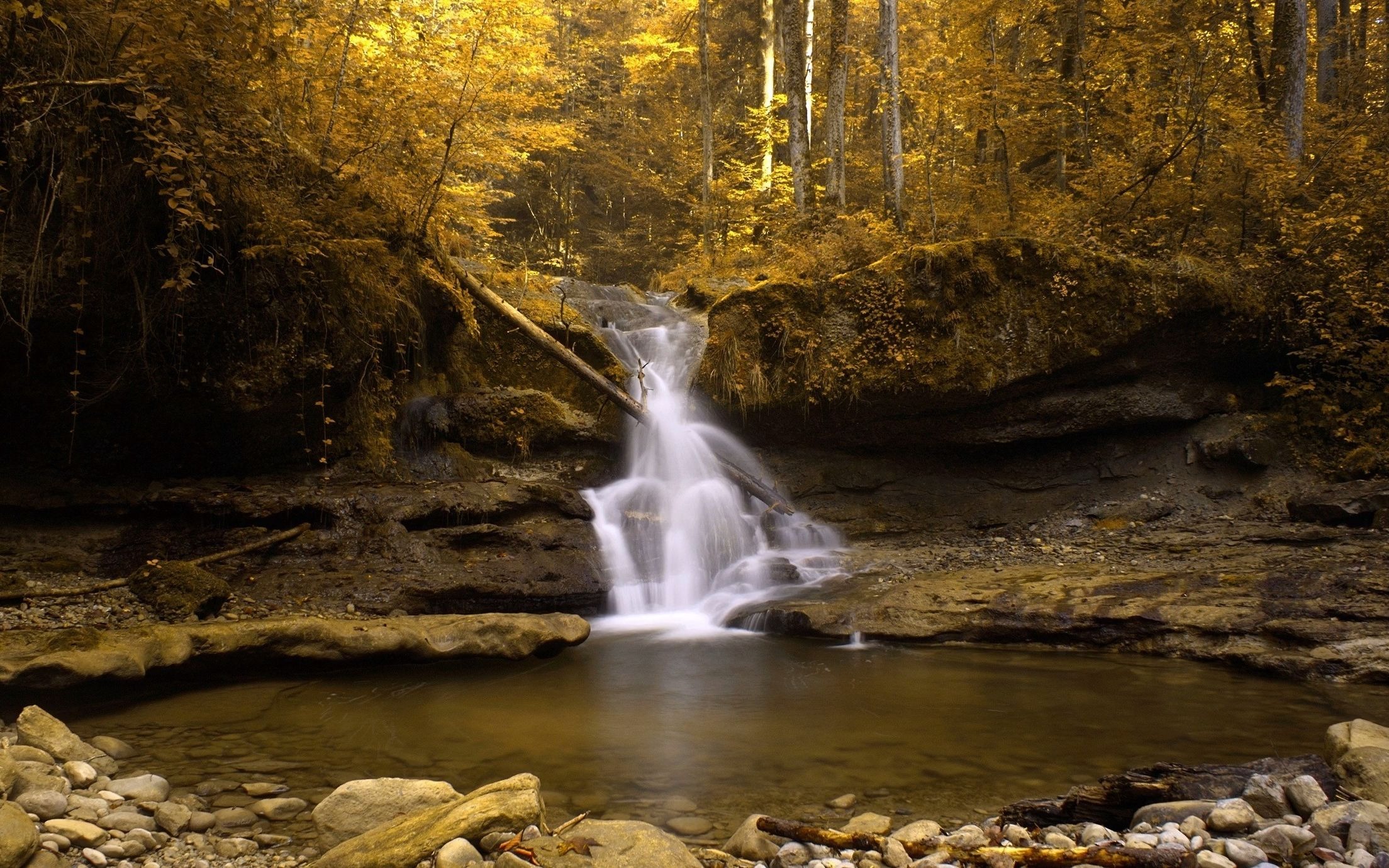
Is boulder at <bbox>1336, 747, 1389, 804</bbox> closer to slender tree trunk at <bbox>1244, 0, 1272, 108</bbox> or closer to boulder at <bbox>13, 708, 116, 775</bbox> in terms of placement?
boulder at <bbox>13, 708, 116, 775</bbox>

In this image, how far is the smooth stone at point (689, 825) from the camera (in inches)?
149

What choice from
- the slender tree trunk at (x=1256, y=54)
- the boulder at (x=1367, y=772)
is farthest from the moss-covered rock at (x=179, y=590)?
the slender tree trunk at (x=1256, y=54)

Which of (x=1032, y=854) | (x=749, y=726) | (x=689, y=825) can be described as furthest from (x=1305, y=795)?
(x=749, y=726)

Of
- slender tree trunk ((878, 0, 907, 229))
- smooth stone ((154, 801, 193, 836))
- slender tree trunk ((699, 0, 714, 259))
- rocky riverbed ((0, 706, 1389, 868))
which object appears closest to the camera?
rocky riverbed ((0, 706, 1389, 868))

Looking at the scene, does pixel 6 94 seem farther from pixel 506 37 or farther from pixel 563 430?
pixel 506 37

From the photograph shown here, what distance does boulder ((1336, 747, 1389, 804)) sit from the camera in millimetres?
3312

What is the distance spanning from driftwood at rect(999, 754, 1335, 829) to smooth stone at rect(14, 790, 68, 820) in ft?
13.3

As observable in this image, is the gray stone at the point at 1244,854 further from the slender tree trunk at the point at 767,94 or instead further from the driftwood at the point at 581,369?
the slender tree trunk at the point at 767,94


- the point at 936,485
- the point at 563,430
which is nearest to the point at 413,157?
the point at 563,430

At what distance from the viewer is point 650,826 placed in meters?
3.23

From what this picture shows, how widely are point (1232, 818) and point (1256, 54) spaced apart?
16046mm

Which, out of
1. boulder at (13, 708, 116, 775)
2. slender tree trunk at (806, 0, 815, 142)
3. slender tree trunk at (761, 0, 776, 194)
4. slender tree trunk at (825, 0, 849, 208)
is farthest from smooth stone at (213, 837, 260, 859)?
slender tree trunk at (761, 0, 776, 194)

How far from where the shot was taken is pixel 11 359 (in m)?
7.04

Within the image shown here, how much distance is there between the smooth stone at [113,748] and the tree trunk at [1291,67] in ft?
48.3
